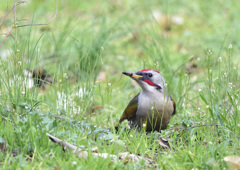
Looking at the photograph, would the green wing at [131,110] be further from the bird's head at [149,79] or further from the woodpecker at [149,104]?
the bird's head at [149,79]

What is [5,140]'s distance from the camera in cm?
375

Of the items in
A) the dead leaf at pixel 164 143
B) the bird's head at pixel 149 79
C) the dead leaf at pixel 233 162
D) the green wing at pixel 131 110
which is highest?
the bird's head at pixel 149 79

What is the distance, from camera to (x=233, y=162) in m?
3.45

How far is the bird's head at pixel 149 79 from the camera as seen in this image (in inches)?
205

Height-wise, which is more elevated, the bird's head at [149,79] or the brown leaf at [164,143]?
the bird's head at [149,79]

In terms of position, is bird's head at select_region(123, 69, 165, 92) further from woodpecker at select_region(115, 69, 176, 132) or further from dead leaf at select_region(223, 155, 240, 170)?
dead leaf at select_region(223, 155, 240, 170)

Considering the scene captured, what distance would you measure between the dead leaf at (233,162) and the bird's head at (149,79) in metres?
1.86

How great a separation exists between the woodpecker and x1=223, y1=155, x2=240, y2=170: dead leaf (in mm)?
1579

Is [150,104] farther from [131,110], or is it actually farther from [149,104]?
[131,110]

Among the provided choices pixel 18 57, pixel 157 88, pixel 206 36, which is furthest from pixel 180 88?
pixel 206 36

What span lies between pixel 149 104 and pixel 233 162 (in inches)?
72.4

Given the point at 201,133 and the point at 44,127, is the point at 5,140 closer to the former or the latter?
the point at 44,127

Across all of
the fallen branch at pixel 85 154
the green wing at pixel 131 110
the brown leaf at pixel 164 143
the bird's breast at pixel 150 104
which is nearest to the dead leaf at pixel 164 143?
the brown leaf at pixel 164 143

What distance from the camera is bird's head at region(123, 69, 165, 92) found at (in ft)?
17.1
